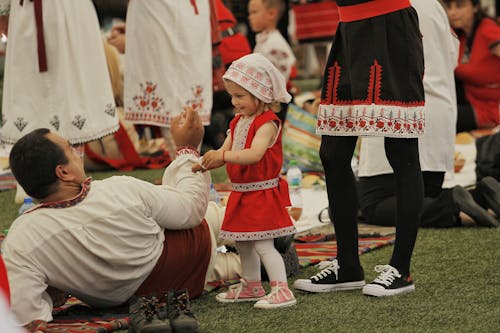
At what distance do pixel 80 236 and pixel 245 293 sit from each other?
0.56 metres

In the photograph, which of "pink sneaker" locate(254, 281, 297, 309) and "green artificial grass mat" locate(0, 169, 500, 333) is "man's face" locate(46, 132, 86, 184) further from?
"pink sneaker" locate(254, 281, 297, 309)

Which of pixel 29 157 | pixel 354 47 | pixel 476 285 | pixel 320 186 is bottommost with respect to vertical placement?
pixel 320 186

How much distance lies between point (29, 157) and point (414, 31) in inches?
45.9

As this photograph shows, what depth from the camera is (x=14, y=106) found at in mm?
4672

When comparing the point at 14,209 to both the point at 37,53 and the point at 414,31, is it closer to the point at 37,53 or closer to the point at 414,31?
the point at 37,53

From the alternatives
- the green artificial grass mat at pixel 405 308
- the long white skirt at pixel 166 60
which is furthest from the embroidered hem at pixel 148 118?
the green artificial grass mat at pixel 405 308

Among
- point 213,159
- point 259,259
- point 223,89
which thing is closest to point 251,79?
point 213,159

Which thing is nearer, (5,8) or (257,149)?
(257,149)

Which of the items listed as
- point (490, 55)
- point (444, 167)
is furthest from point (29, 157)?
point (490, 55)

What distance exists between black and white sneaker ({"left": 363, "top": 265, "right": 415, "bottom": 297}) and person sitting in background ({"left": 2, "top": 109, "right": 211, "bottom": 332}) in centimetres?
57

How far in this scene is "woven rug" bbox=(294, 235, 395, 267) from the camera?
369 cm

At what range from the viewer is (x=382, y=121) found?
301 centimetres

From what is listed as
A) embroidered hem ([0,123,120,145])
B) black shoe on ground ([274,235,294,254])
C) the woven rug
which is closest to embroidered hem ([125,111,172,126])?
embroidered hem ([0,123,120,145])

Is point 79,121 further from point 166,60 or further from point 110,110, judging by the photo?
point 166,60
